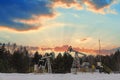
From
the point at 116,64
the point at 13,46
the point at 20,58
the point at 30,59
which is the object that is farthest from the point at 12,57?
the point at 116,64

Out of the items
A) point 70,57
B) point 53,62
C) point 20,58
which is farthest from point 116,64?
point 20,58

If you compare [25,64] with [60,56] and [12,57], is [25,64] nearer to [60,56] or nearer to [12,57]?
[12,57]

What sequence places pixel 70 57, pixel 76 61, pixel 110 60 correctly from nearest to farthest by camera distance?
pixel 76 61 → pixel 70 57 → pixel 110 60

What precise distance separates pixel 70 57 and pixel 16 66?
679 inches

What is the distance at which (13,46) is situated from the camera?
118 m

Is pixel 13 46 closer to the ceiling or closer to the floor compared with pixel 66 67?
closer to the ceiling

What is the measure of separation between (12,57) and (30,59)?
48.9 ft

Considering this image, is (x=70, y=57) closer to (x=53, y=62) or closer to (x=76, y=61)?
(x=53, y=62)

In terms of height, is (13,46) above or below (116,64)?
above

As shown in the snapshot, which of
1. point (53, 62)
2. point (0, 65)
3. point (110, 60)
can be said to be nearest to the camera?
point (0, 65)

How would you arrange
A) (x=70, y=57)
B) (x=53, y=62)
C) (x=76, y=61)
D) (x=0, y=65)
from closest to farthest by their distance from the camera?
1. (x=76, y=61)
2. (x=0, y=65)
3. (x=53, y=62)
4. (x=70, y=57)

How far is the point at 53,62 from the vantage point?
8050 cm

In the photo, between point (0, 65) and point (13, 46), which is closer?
point (0, 65)

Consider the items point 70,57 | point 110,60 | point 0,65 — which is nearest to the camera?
point 0,65
